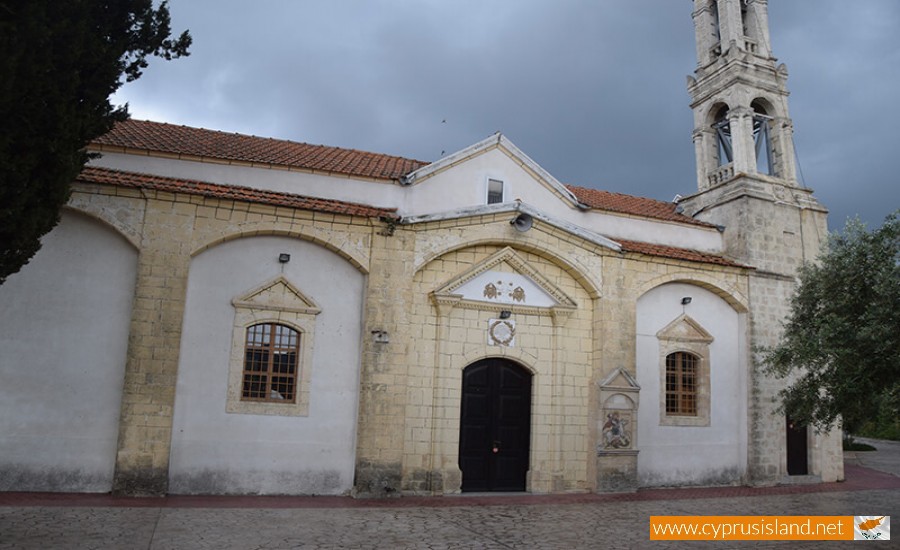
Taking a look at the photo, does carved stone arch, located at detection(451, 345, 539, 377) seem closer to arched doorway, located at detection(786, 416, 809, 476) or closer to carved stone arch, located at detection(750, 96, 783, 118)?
arched doorway, located at detection(786, 416, 809, 476)

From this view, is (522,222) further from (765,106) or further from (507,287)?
(765,106)

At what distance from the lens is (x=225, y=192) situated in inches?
491

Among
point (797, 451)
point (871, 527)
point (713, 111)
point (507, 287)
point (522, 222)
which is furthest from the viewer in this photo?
point (713, 111)

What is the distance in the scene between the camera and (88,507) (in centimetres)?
1008

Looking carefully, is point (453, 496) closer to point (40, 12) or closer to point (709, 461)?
point (709, 461)

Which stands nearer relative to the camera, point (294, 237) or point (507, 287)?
point (294, 237)

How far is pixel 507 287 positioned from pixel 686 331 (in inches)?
191

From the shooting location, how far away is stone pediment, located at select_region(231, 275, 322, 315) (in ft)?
40.9

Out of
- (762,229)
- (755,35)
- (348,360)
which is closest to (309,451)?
(348,360)

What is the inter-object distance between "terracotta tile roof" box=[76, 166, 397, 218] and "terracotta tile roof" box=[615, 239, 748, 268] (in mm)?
5774

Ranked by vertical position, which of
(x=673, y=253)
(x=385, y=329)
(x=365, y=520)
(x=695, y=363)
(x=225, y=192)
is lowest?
(x=365, y=520)

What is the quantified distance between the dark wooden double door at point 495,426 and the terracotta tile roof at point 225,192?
13.0 feet

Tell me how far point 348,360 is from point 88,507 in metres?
4.89

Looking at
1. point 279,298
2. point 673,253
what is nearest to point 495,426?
point 279,298
